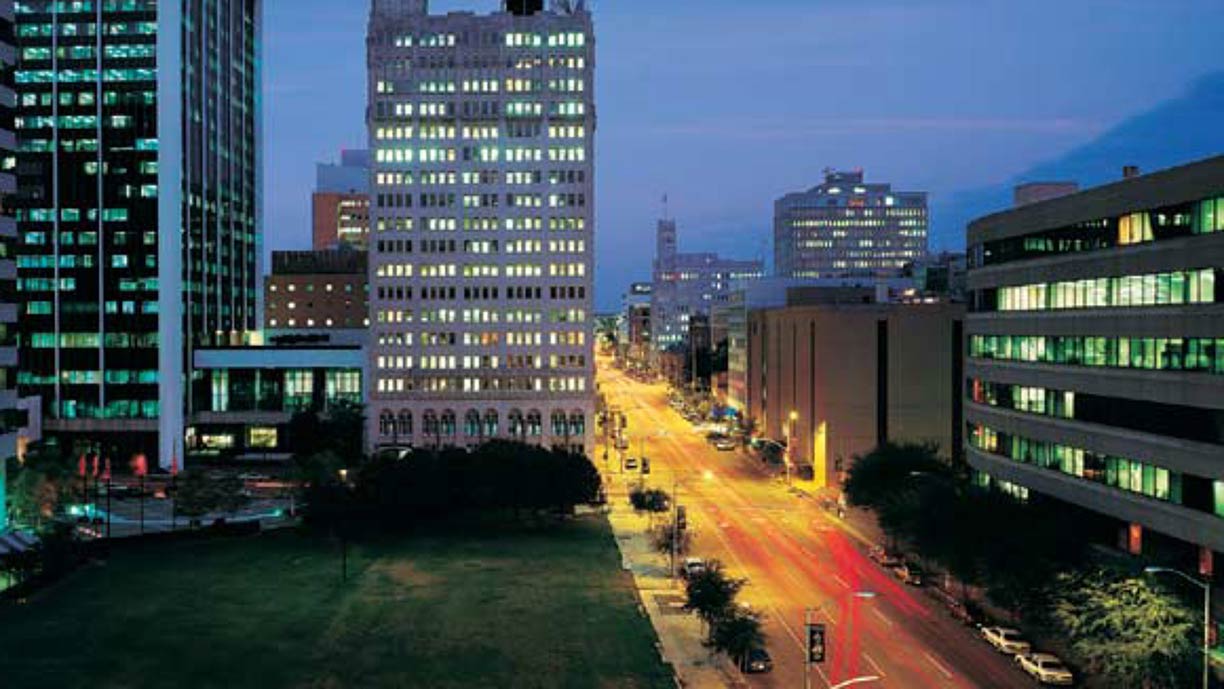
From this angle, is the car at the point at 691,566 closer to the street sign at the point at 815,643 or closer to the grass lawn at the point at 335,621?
the grass lawn at the point at 335,621

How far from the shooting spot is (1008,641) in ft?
198

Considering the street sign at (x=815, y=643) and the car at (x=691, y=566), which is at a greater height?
the street sign at (x=815, y=643)

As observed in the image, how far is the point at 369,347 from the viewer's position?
6417 inches

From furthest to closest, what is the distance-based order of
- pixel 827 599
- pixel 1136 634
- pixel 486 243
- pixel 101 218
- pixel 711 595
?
pixel 486 243
pixel 101 218
pixel 827 599
pixel 711 595
pixel 1136 634

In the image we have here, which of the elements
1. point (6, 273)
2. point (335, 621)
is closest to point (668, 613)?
point (335, 621)

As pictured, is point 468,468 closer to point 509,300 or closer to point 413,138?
point 509,300

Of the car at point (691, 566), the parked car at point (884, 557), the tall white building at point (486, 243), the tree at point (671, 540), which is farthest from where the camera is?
the tall white building at point (486, 243)

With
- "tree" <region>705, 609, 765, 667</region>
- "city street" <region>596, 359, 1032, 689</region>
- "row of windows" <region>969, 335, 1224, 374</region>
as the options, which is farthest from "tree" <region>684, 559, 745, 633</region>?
"row of windows" <region>969, 335, 1224, 374</region>

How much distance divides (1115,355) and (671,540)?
106ft

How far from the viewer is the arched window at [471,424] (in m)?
160

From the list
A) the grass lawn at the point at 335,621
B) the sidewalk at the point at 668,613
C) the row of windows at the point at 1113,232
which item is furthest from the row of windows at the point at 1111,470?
the grass lawn at the point at 335,621

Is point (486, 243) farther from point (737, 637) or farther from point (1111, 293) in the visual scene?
point (737, 637)

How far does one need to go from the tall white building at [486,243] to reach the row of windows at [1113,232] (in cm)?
7933

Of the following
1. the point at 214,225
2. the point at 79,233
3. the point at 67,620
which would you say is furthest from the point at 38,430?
Answer: the point at 67,620
